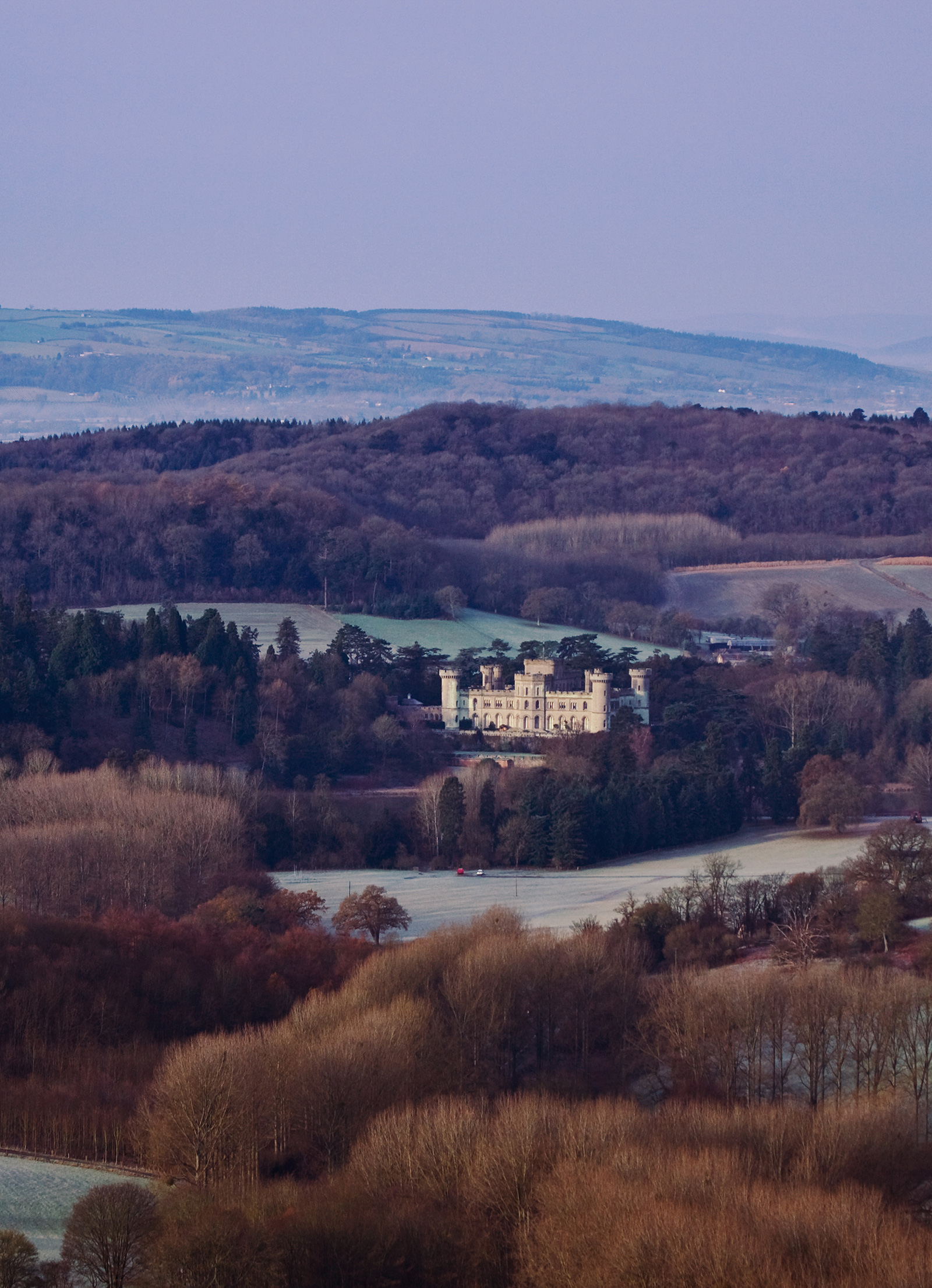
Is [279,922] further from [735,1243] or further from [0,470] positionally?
[0,470]

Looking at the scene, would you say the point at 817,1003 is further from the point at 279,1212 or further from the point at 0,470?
the point at 0,470

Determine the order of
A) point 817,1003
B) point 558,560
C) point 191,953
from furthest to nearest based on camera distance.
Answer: point 558,560 < point 191,953 < point 817,1003

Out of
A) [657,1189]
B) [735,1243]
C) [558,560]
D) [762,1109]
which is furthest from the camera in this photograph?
[558,560]

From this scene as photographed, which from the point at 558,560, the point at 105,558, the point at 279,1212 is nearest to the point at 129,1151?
the point at 279,1212

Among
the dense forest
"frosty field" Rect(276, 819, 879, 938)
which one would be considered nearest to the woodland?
the dense forest

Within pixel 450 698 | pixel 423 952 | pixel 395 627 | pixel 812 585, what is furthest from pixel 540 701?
pixel 423 952

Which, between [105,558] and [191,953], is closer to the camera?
[191,953]

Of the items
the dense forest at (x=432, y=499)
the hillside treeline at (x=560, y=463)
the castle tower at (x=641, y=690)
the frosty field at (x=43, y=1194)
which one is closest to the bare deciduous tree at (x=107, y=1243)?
the frosty field at (x=43, y=1194)
